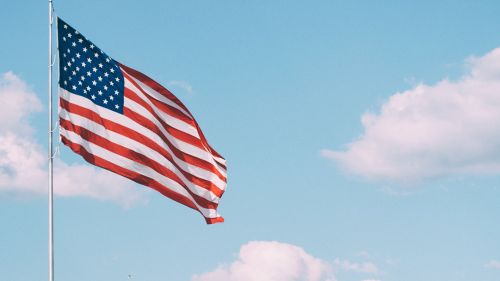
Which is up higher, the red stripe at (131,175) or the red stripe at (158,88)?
the red stripe at (158,88)

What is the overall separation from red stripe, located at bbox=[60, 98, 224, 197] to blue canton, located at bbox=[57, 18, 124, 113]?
0.60m

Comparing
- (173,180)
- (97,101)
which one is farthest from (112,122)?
(173,180)

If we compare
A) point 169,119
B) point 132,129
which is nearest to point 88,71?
point 132,129

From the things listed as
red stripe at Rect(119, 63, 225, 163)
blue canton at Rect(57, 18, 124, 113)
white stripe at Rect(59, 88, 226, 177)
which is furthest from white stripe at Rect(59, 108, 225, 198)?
red stripe at Rect(119, 63, 225, 163)

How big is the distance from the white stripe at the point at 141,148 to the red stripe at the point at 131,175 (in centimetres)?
89

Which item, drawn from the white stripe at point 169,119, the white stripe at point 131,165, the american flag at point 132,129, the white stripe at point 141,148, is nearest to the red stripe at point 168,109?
the american flag at point 132,129

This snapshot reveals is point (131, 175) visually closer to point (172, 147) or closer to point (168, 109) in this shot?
point (172, 147)

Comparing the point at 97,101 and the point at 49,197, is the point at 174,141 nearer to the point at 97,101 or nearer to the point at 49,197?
the point at 97,101

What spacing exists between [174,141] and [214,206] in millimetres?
3141

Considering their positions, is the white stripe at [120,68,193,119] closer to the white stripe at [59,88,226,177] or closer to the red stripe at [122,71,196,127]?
the red stripe at [122,71,196,127]

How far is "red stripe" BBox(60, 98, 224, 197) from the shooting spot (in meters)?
35.4

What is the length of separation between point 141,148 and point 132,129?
850 mm

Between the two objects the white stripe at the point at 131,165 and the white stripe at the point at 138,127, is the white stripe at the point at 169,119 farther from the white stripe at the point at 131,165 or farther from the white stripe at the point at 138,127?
the white stripe at the point at 131,165

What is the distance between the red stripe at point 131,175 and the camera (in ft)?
113
